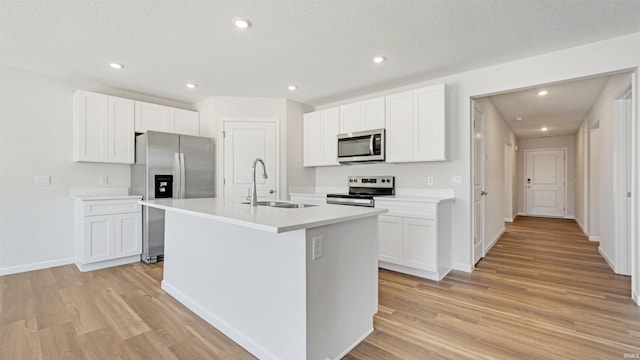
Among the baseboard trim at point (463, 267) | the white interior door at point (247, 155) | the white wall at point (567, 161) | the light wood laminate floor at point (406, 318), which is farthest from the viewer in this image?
the white wall at point (567, 161)

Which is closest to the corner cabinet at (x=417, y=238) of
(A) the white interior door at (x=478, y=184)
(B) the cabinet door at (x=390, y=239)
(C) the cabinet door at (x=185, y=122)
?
(B) the cabinet door at (x=390, y=239)

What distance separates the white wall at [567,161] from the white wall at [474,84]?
6320 millimetres

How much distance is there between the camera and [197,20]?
2.29 metres

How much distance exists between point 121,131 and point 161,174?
80 cm

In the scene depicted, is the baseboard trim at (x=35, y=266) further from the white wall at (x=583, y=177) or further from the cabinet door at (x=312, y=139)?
the white wall at (x=583, y=177)

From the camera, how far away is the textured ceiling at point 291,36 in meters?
2.13

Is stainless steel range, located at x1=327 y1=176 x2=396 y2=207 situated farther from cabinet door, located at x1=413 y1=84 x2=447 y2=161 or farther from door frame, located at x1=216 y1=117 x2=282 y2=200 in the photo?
door frame, located at x1=216 y1=117 x2=282 y2=200

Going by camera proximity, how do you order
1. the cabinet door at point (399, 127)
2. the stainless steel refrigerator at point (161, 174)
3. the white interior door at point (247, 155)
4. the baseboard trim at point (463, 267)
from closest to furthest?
the baseboard trim at point (463, 267) → the cabinet door at point (399, 127) → the stainless steel refrigerator at point (161, 174) → the white interior door at point (247, 155)

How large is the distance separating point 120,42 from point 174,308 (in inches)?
97.6

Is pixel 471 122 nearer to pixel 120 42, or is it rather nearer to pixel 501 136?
pixel 501 136

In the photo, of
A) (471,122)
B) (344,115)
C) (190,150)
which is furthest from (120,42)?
(471,122)

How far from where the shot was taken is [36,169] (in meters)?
3.47

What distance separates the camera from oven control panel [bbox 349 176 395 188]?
4.06 m

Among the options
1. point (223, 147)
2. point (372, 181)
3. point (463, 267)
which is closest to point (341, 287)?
point (463, 267)
